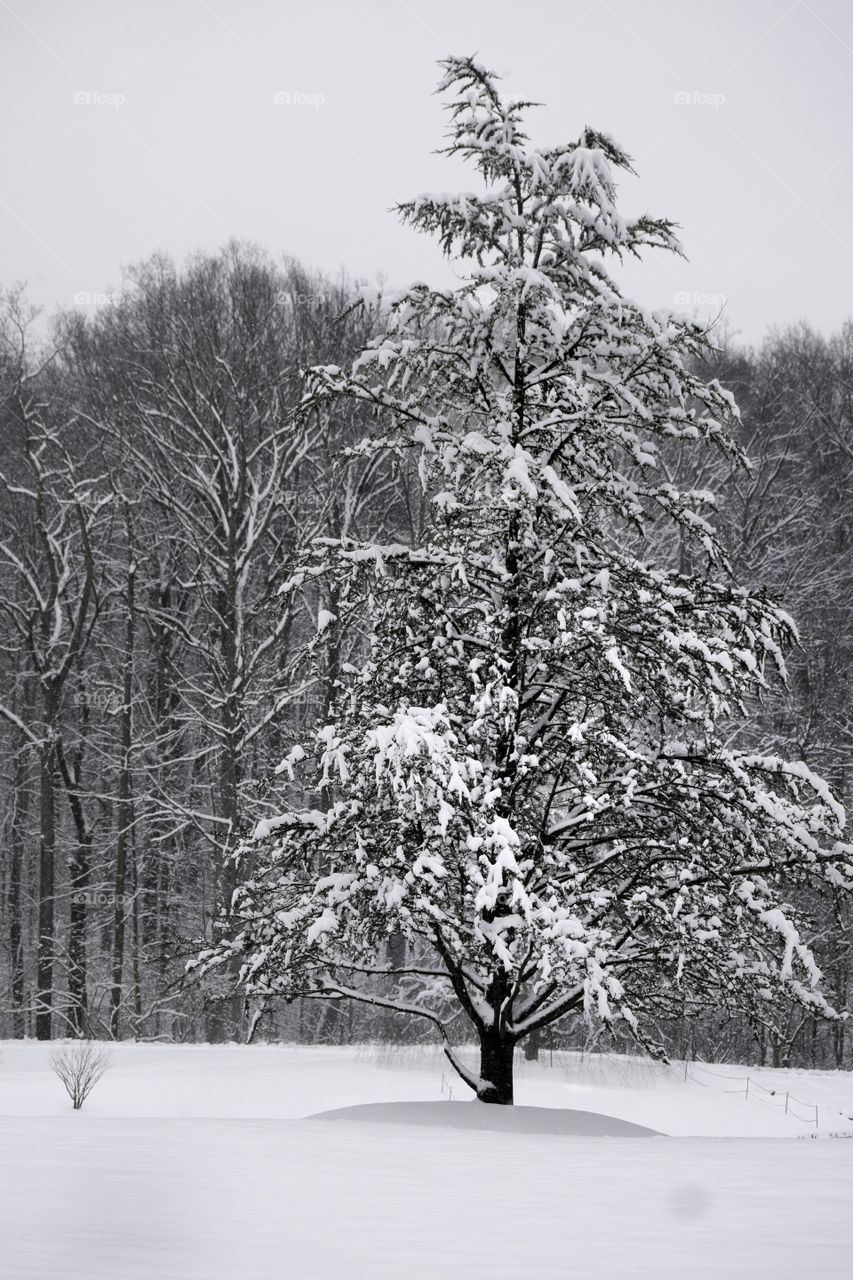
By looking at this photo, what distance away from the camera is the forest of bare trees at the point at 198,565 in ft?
69.8

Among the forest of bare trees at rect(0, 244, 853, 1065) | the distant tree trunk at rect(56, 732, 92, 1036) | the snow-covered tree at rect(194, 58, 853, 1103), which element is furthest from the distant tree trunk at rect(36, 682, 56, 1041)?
the snow-covered tree at rect(194, 58, 853, 1103)

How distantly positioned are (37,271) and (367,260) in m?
6.93

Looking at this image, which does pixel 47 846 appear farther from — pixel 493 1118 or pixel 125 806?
pixel 493 1118

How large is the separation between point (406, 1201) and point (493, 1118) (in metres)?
3.78

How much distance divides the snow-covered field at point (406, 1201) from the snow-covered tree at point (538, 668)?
4.24 feet

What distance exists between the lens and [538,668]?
10305mm

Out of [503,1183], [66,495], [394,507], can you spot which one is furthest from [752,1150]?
[66,495]

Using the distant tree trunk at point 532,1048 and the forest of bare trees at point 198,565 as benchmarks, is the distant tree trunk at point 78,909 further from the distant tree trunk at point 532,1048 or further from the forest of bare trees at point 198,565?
the distant tree trunk at point 532,1048

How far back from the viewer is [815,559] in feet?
77.7

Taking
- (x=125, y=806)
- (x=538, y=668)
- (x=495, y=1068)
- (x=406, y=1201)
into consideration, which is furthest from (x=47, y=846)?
(x=406, y=1201)

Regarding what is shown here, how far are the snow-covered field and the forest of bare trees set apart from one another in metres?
11.3

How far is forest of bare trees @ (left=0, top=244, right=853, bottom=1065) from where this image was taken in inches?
838

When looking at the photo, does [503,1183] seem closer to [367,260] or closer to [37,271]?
[367,260]

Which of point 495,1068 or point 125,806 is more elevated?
point 125,806
